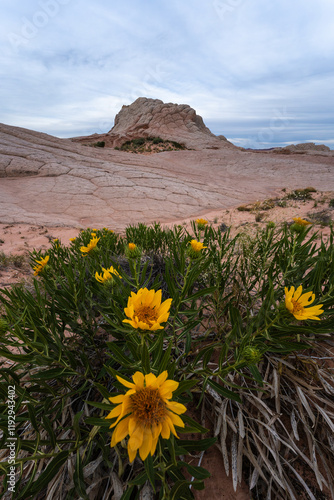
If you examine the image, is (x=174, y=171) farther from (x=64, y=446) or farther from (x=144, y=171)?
(x=64, y=446)

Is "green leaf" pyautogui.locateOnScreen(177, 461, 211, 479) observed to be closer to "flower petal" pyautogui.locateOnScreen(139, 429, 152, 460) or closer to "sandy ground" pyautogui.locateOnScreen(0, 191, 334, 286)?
"flower petal" pyautogui.locateOnScreen(139, 429, 152, 460)

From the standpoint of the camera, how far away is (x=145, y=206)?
8.13m

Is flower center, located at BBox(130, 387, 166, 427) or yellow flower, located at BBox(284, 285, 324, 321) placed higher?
yellow flower, located at BBox(284, 285, 324, 321)

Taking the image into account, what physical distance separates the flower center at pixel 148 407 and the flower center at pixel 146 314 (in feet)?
0.69

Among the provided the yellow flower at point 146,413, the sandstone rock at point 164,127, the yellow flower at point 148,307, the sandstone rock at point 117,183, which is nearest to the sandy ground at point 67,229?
the sandstone rock at point 117,183

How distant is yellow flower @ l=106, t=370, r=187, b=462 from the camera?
24.0 inches

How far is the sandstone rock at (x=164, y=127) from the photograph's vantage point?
88.7 ft

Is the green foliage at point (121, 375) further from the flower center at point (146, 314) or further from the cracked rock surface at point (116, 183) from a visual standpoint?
the cracked rock surface at point (116, 183)

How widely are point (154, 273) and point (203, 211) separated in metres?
6.36

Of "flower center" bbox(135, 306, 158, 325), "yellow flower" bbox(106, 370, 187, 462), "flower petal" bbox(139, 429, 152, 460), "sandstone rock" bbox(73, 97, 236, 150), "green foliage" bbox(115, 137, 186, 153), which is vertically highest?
"sandstone rock" bbox(73, 97, 236, 150)

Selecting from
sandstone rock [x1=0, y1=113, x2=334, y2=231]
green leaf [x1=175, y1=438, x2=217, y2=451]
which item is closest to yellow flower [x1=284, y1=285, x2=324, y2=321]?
green leaf [x1=175, y1=438, x2=217, y2=451]

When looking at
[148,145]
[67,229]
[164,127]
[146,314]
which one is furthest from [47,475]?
[164,127]

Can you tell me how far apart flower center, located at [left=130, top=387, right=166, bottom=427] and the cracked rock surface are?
19.0ft

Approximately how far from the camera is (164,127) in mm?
29062
